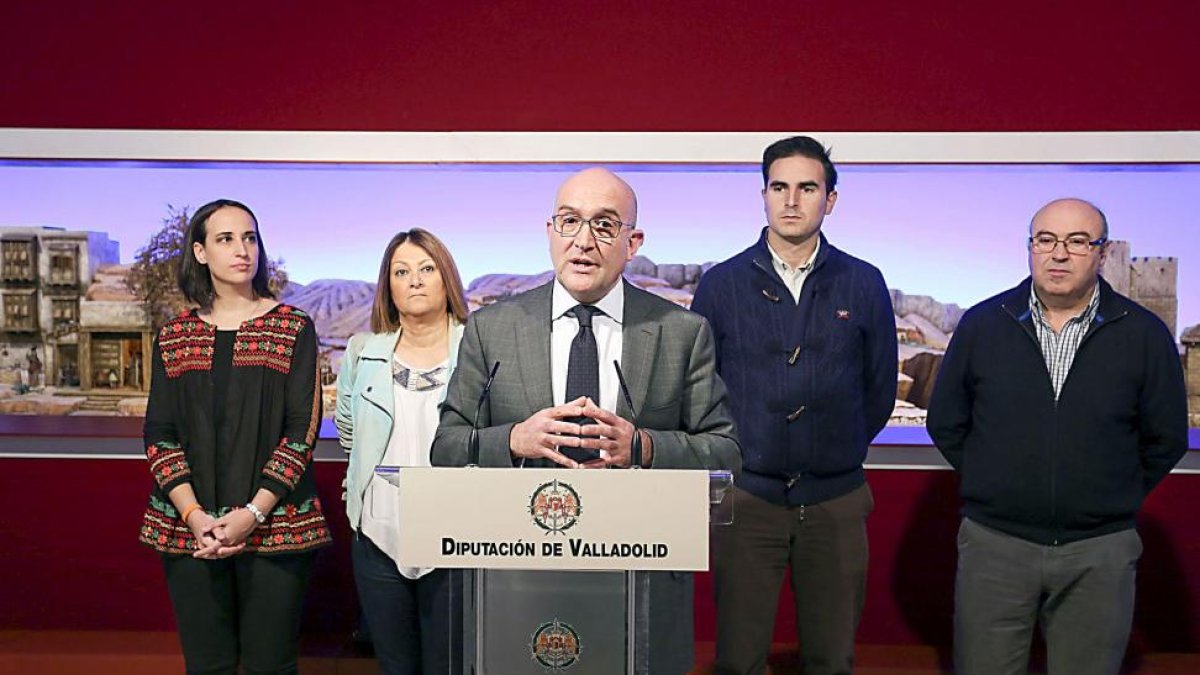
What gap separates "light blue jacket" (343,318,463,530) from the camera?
9.94 feet

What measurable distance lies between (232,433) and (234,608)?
1.72 feet

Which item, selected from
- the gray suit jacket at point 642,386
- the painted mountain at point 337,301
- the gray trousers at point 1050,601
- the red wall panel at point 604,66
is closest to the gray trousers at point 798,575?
the gray trousers at point 1050,601

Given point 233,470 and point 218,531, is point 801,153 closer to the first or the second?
point 233,470

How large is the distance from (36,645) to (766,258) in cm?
320

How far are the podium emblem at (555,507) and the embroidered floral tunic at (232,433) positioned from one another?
56.0 inches

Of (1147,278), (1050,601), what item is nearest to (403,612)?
(1050,601)

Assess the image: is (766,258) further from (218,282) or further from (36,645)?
(36,645)

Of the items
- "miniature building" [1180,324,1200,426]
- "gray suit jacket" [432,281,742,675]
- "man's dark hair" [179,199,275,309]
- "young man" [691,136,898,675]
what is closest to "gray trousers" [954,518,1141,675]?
"young man" [691,136,898,675]

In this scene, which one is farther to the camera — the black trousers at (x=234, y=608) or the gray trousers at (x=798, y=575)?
the gray trousers at (x=798, y=575)

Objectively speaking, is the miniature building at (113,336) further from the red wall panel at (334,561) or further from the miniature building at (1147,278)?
the miniature building at (1147,278)

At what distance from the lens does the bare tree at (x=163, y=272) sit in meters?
4.12

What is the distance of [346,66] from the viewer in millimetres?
3965

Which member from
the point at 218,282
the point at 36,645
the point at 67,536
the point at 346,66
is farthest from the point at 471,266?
the point at 36,645

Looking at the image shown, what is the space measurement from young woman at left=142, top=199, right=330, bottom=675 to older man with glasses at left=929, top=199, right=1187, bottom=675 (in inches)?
78.5
